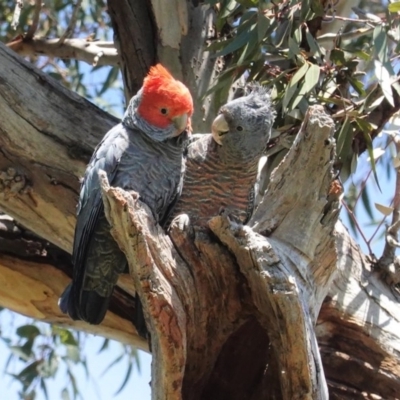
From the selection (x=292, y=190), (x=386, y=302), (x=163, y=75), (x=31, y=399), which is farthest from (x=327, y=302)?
(x=31, y=399)

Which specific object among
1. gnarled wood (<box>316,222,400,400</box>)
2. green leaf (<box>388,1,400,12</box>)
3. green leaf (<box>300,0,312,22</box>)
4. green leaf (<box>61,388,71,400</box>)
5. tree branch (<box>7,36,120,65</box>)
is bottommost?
green leaf (<box>61,388,71,400</box>)

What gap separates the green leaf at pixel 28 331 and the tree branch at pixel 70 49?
1.16 m

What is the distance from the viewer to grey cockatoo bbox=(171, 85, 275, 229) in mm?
2256

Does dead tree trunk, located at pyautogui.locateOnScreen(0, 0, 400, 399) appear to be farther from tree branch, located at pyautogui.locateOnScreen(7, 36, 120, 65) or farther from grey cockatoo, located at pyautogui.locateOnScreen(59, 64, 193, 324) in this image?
tree branch, located at pyautogui.locateOnScreen(7, 36, 120, 65)

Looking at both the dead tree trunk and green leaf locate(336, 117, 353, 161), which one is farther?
green leaf locate(336, 117, 353, 161)

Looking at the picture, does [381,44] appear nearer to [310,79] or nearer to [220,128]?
[310,79]

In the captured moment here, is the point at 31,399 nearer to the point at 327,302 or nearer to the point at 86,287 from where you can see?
the point at 86,287

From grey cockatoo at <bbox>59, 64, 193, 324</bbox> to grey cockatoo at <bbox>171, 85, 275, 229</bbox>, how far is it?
0.20 ft

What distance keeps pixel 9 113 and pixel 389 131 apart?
4.11 ft

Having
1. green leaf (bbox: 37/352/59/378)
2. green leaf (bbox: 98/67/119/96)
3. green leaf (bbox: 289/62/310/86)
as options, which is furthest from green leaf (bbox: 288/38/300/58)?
green leaf (bbox: 37/352/59/378)

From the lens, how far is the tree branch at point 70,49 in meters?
3.18

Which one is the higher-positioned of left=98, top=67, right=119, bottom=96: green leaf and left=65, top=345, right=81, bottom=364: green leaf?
left=98, top=67, right=119, bottom=96: green leaf

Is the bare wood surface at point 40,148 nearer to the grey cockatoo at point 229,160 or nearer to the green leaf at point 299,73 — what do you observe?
the grey cockatoo at point 229,160

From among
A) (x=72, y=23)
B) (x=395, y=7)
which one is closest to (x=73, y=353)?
(x=72, y=23)
